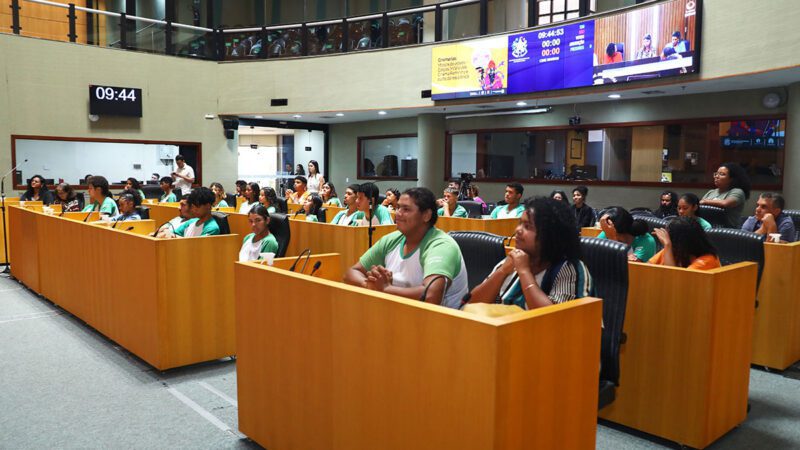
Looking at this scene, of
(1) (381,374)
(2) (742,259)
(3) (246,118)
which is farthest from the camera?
(3) (246,118)

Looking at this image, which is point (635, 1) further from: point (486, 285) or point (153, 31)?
point (153, 31)

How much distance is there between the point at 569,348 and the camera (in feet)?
6.92

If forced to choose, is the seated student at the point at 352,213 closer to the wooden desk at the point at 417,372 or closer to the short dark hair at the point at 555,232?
the wooden desk at the point at 417,372

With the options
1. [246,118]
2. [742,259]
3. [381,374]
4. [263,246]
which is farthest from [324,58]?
[381,374]

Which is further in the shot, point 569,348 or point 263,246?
point 263,246

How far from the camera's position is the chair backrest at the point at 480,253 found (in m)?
3.48

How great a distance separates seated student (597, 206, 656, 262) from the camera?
416cm

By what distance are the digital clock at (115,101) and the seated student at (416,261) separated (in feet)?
35.7

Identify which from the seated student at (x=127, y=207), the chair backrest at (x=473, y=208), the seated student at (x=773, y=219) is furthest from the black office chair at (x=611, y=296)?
the chair backrest at (x=473, y=208)

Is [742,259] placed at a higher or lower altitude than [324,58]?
lower

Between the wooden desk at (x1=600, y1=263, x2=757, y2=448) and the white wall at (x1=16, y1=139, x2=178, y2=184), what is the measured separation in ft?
40.7

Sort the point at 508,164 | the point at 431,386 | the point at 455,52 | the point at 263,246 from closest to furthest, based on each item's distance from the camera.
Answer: the point at 431,386, the point at 263,246, the point at 455,52, the point at 508,164

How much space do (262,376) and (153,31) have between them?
39.5ft

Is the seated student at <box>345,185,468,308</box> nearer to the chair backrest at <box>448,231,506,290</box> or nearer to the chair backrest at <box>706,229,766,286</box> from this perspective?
the chair backrest at <box>448,231,506,290</box>
